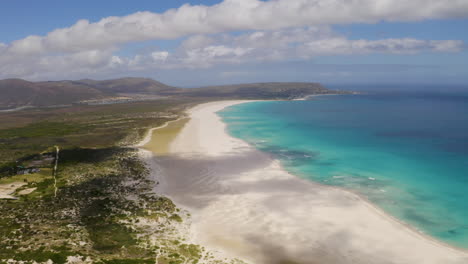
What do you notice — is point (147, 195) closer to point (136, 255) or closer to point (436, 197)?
point (136, 255)

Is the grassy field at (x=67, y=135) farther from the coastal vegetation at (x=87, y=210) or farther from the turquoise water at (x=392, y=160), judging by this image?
the turquoise water at (x=392, y=160)

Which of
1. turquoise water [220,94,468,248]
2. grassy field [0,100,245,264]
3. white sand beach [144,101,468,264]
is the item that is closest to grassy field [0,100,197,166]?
grassy field [0,100,245,264]

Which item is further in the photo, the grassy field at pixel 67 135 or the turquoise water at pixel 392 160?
the grassy field at pixel 67 135

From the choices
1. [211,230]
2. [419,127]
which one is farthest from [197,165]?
[419,127]

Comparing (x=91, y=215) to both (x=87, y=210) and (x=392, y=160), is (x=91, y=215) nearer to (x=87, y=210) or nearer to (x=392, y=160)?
(x=87, y=210)

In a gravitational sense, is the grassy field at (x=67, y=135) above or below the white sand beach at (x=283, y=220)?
above

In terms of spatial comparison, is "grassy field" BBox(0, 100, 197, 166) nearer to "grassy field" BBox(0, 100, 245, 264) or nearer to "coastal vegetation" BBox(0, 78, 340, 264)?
"coastal vegetation" BBox(0, 78, 340, 264)

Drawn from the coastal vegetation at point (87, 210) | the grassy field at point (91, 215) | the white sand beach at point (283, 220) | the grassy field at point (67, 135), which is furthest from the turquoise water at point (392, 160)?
the grassy field at point (67, 135)
